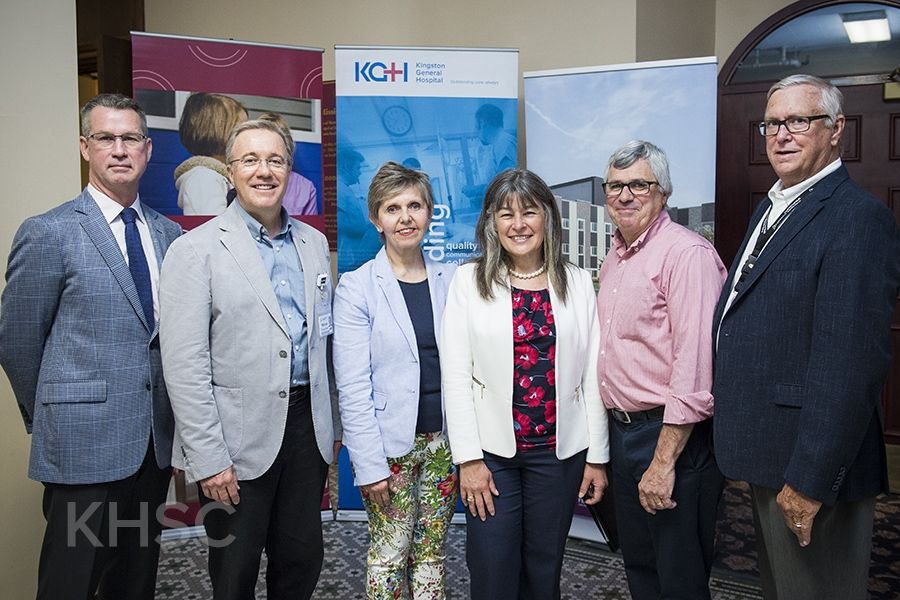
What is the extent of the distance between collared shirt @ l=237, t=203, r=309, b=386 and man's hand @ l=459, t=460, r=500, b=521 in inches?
21.0

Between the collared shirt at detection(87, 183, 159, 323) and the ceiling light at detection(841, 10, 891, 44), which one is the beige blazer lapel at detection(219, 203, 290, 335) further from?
the ceiling light at detection(841, 10, 891, 44)

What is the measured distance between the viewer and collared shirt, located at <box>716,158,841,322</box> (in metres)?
1.83

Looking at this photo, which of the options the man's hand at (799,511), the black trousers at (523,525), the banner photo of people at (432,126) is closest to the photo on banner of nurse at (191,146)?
the banner photo of people at (432,126)

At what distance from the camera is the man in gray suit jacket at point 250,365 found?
6.42 feet

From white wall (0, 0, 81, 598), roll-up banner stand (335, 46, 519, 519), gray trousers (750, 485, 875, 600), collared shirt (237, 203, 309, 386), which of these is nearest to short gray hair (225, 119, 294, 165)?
collared shirt (237, 203, 309, 386)

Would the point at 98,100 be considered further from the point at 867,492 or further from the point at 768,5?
the point at 768,5

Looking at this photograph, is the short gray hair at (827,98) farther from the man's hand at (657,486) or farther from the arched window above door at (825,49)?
the arched window above door at (825,49)

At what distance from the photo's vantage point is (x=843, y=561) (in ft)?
5.83

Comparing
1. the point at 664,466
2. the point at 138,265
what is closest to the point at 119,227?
the point at 138,265

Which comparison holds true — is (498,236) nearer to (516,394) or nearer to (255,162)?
(516,394)

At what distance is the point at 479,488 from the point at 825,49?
12.1 feet

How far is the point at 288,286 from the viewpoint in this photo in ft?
6.97

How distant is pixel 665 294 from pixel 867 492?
68cm

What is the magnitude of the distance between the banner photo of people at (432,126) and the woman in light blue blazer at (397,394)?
138 cm
